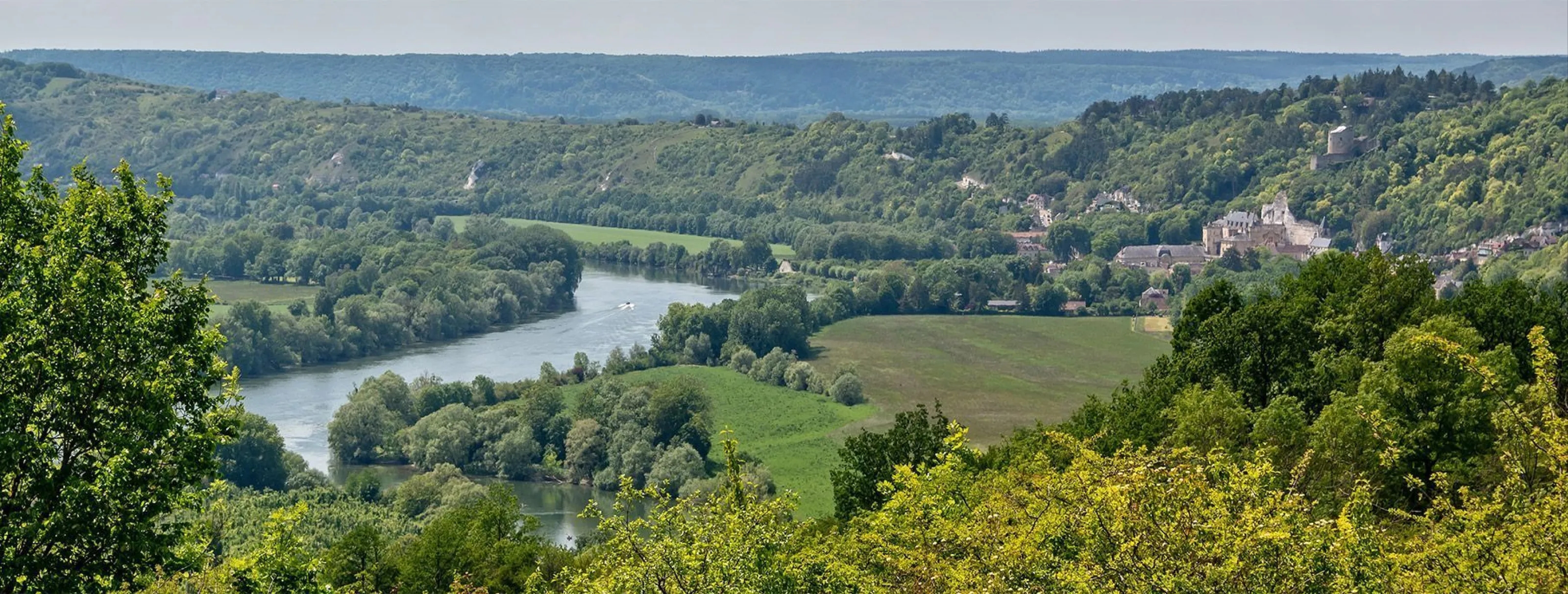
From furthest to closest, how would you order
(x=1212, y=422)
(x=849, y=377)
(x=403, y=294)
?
(x=403, y=294), (x=849, y=377), (x=1212, y=422)

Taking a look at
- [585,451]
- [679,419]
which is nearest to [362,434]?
[585,451]

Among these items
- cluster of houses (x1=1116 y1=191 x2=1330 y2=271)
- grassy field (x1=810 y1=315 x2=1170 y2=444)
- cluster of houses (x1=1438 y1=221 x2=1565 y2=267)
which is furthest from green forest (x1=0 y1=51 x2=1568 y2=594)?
grassy field (x1=810 y1=315 x2=1170 y2=444)

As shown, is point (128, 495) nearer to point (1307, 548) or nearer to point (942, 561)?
point (942, 561)

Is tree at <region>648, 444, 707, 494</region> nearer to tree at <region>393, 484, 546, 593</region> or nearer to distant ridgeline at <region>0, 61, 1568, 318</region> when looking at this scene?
tree at <region>393, 484, 546, 593</region>

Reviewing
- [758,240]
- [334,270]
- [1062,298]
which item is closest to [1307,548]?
[1062,298]

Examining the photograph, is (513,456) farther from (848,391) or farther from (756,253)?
(756,253)
